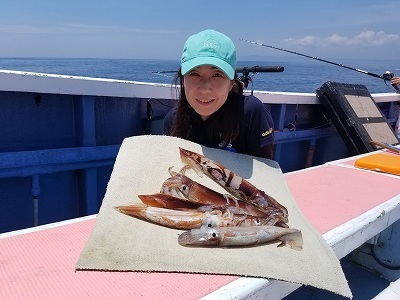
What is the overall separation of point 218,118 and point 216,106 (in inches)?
10.4

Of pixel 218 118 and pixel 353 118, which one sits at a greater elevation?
pixel 218 118

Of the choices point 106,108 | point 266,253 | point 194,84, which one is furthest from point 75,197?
point 266,253

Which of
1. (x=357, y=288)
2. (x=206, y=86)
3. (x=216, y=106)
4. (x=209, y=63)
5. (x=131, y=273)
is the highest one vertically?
(x=209, y=63)

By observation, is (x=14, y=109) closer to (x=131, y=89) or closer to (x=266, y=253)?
(x=131, y=89)

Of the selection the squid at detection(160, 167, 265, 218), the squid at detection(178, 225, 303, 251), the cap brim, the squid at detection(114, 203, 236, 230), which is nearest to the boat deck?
the squid at detection(178, 225, 303, 251)

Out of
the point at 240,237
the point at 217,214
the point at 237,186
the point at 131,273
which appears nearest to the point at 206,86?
the point at 237,186

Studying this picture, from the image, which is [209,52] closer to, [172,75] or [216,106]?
[216,106]

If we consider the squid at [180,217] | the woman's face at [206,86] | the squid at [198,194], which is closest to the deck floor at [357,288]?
the squid at [198,194]

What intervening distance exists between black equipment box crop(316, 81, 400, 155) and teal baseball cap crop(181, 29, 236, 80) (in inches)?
166

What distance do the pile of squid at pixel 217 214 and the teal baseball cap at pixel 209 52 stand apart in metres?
0.82

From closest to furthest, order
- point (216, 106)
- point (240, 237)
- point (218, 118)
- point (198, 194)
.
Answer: point (240, 237), point (198, 194), point (216, 106), point (218, 118)

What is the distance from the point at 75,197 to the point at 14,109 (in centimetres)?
117

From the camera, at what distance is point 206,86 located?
2.59 m

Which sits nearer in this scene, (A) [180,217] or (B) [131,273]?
(B) [131,273]
